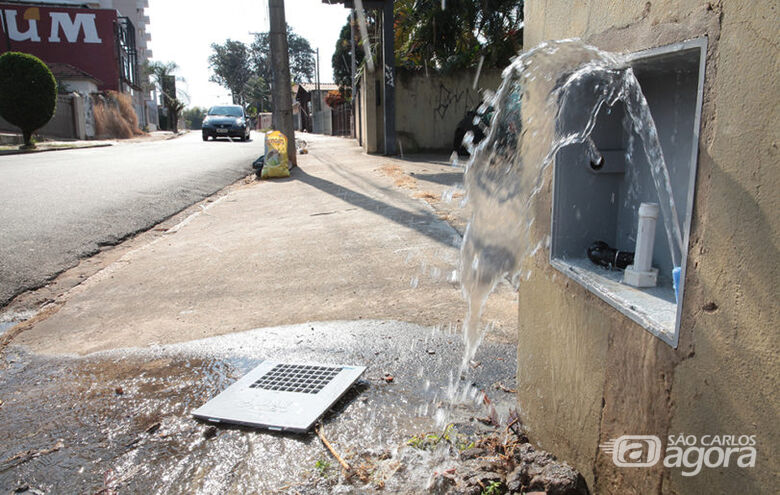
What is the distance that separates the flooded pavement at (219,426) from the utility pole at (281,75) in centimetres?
924

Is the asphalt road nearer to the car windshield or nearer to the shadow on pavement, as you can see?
the shadow on pavement

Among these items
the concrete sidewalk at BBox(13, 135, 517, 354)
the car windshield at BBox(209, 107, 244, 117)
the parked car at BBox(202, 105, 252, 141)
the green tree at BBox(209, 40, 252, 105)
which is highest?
the green tree at BBox(209, 40, 252, 105)

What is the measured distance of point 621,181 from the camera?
2.06m

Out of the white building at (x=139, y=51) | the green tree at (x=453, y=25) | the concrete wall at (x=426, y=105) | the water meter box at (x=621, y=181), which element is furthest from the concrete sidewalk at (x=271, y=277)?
the white building at (x=139, y=51)

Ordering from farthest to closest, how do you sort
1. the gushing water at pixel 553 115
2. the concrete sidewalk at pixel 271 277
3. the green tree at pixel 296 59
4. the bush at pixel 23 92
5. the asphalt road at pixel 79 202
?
the green tree at pixel 296 59 → the bush at pixel 23 92 → the asphalt road at pixel 79 202 → the concrete sidewalk at pixel 271 277 → the gushing water at pixel 553 115

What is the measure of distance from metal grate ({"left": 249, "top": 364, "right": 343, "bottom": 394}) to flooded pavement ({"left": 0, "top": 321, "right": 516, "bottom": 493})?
0.14m

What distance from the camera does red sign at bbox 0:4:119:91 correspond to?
36000mm

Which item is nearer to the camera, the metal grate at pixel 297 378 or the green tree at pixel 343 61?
the metal grate at pixel 297 378

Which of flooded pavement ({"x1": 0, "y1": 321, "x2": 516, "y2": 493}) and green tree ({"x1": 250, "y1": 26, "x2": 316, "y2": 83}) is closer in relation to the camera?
flooded pavement ({"x1": 0, "y1": 321, "x2": 516, "y2": 493})

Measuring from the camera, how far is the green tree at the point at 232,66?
90562 mm

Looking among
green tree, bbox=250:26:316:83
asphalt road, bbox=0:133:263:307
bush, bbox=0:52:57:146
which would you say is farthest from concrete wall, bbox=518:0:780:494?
green tree, bbox=250:26:316:83

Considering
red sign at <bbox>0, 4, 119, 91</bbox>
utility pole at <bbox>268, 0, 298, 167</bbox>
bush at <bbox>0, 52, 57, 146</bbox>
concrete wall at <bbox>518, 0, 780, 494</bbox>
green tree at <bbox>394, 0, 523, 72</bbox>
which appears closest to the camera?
concrete wall at <bbox>518, 0, 780, 494</bbox>

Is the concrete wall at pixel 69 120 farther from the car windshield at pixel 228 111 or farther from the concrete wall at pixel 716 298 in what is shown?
the concrete wall at pixel 716 298

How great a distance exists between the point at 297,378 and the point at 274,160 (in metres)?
8.53
